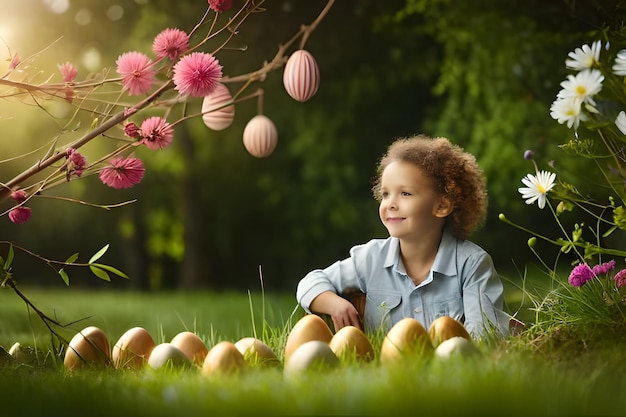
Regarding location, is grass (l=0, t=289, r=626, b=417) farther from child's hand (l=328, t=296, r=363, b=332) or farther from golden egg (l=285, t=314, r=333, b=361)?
child's hand (l=328, t=296, r=363, b=332)

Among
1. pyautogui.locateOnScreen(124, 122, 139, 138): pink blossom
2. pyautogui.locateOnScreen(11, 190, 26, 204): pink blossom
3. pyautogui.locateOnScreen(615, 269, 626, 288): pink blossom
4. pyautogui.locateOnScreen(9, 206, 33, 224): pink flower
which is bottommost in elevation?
pyautogui.locateOnScreen(615, 269, 626, 288): pink blossom

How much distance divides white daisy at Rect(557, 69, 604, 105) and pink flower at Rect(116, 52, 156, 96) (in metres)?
0.70

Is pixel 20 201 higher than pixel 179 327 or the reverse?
higher

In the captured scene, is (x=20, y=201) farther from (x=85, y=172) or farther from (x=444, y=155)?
(x=444, y=155)

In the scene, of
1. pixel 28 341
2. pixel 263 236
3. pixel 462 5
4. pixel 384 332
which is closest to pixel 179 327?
pixel 28 341

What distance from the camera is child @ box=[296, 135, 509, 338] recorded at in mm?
1612

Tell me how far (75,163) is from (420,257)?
30.2 inches

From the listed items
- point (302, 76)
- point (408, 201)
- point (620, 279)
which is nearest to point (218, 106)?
point (302, 76)

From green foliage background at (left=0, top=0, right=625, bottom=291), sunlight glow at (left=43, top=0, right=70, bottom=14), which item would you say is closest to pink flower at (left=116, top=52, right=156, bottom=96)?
green foliage background at (left=0, top=0, right=625, bottom=291)

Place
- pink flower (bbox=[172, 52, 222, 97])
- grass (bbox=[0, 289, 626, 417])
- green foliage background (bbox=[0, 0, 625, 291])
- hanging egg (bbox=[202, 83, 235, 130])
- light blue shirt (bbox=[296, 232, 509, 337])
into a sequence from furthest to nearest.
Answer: green foliage background (bbox=[0, 0, 625, 291])
hanging egg (bbox=[202, 83, 235, 130])
light blue shirt (bbox=[296, 232, 509, 337])
pink flower (bbox=[172, 52, 222, 97])
grass (bbox=[0, 289, 626, 417])

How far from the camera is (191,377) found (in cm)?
115

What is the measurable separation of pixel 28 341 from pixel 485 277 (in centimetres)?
110

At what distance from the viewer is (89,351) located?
1.43 metres

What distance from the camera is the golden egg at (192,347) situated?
138 cm
